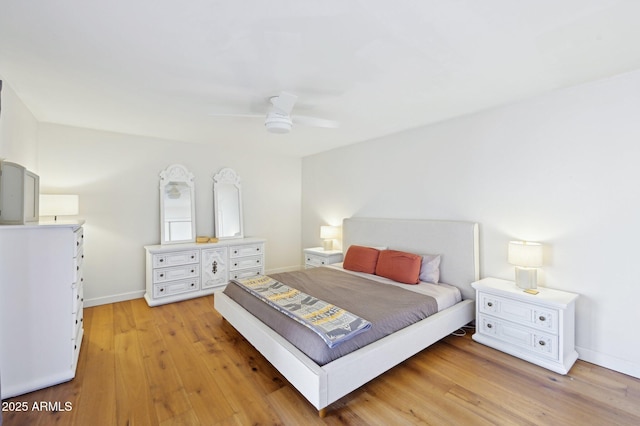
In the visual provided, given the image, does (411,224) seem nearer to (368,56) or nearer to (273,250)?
(368,56)

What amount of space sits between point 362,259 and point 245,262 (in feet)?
6.69

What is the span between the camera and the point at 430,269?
10.9 ft

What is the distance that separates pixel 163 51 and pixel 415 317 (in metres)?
2.88

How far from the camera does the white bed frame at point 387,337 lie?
1.87 meters

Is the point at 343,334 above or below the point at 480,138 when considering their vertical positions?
below

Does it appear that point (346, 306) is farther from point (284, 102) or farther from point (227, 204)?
point (227, 204)

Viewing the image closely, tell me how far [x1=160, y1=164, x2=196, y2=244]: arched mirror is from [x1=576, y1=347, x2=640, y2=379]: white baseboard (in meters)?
4.87

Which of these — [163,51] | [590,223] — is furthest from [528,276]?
[163,51]

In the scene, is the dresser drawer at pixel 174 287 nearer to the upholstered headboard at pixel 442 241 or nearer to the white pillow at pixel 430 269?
the upholstered headboard at pixel 442 241

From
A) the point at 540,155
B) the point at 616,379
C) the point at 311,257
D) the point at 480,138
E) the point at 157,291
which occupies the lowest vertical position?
the point at 616,379

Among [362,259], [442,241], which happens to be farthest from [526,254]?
[362,259]

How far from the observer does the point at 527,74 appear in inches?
89.4

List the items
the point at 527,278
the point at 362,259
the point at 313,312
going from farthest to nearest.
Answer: the point at 362,259 → the point at 527,278 → the point at 313,312

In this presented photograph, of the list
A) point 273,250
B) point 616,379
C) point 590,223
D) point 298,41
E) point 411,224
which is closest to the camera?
point 298,41
